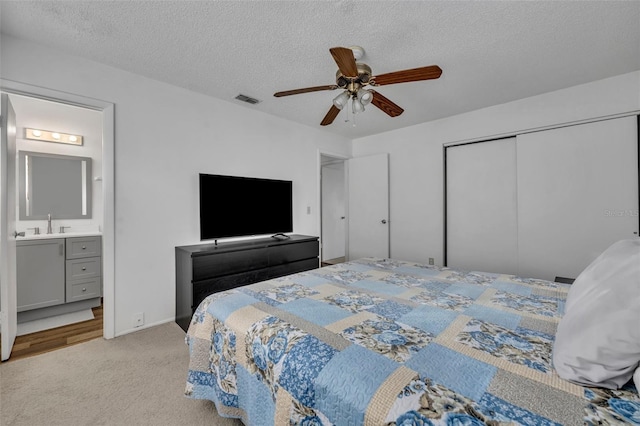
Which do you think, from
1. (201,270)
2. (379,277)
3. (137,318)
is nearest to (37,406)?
(137,318)

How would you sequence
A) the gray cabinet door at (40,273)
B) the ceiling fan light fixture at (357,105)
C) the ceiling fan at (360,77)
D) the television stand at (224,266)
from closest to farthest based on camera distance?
1. the ceiling fan at (360,77)
2. the ceiling fan light fixture at (357,105)
3. the television stand at (224,266)
4. the gray cabinet door at (40,273)

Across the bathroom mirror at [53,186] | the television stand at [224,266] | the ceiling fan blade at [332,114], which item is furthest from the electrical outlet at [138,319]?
the ceiling fan blade at [332,114]

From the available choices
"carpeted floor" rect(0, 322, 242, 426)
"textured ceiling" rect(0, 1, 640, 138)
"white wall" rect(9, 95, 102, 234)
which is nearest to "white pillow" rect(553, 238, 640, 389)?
"carpeted floor" rect(0, 322, 242, 426)

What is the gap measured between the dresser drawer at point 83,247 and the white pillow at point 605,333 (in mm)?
4246

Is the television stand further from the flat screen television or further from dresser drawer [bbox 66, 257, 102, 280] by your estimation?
dresser drawer [bbox 66, 257, 102, 280]

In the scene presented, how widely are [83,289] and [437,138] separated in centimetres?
490

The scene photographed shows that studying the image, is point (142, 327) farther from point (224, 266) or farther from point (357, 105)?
point (357, 105)

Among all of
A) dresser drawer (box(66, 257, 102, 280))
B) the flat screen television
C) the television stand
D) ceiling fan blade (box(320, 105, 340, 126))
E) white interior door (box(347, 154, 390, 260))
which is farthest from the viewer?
white interior door (box(347, 154, 390, 260))

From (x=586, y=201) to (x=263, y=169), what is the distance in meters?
3.62

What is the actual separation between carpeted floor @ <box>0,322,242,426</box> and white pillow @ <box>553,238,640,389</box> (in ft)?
5.10

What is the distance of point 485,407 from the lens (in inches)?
27.4

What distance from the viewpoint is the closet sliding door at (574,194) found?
262cm

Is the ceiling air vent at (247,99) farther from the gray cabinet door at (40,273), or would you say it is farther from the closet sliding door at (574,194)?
the closet sliding door at (574,194)

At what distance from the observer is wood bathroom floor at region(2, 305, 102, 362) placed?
2227 millimetres
